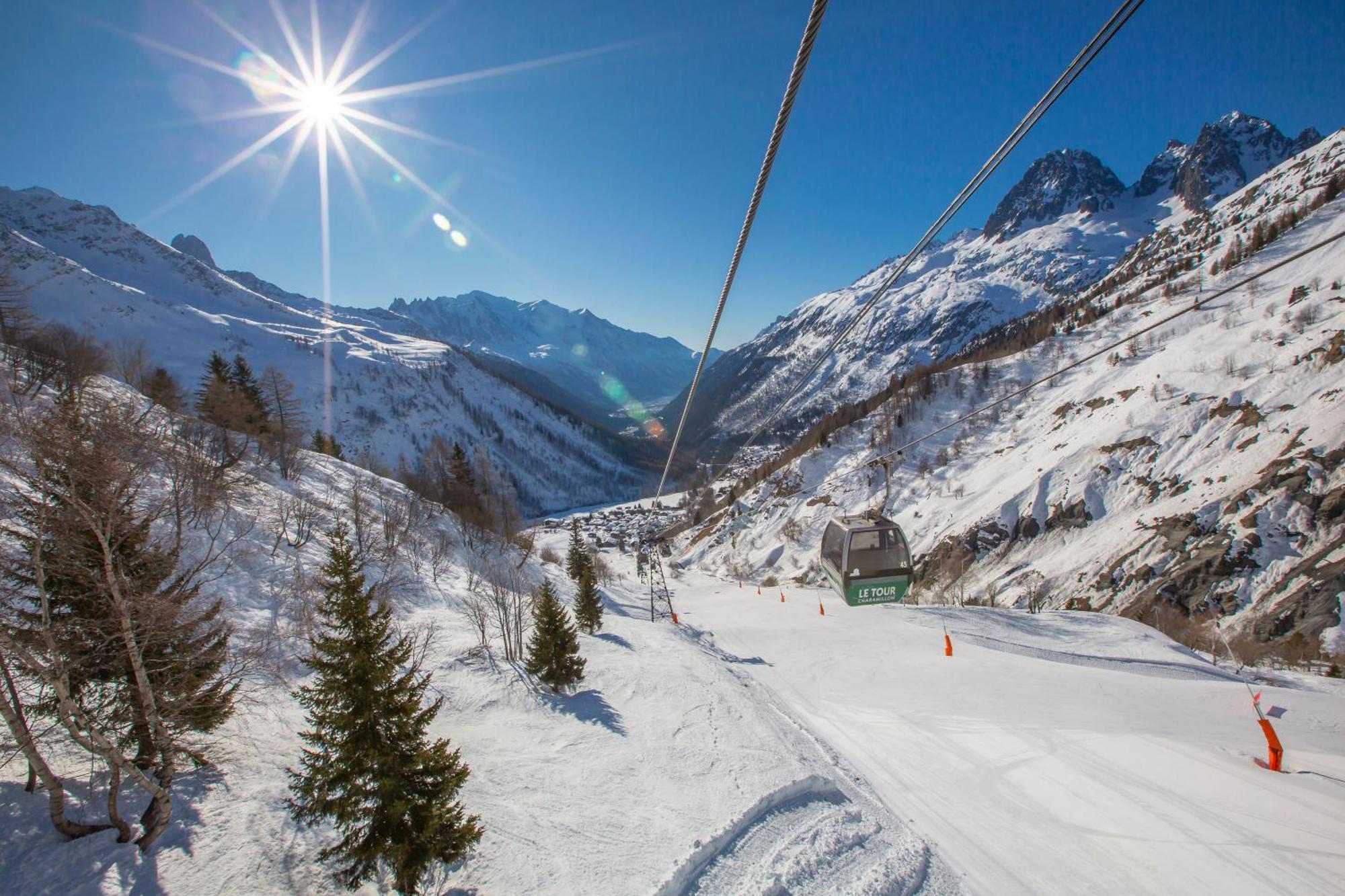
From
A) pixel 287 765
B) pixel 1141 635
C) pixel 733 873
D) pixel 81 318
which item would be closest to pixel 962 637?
pixel 1141 635

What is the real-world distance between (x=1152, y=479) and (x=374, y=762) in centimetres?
5431

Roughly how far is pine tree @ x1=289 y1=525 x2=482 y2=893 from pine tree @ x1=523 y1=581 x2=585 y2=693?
11885 millimetres

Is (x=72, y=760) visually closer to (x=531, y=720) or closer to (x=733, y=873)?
(x=531, y=720)

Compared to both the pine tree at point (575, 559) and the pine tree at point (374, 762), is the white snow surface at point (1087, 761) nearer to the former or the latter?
the pine tree at point (374, 762)

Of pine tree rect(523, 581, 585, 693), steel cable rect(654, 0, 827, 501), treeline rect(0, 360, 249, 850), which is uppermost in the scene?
steel cable rect(654, 0, 827, 501)

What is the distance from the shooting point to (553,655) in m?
20.8

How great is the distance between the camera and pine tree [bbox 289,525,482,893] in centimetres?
840

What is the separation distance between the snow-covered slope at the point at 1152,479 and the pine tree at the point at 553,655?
1435cm

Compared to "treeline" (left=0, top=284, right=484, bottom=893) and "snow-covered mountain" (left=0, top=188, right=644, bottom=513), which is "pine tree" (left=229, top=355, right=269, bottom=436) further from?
"snow-covered mountain" (left=0, top=188, right=644, bottom=513)

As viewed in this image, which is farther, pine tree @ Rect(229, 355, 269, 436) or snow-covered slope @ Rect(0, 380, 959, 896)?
pine tree @ Rect(229, 355, 269, 436)

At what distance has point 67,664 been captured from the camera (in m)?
8.43

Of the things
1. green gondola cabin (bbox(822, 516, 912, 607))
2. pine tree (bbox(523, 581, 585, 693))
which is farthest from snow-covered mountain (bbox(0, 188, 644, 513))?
green gondola cabin (bbox(822, 516, 912, 607))

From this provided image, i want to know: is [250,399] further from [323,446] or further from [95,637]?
[95,637]

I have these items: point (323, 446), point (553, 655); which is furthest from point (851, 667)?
point (323, 446)
